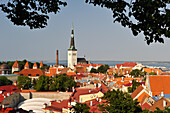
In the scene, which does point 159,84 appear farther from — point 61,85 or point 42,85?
point 42,85

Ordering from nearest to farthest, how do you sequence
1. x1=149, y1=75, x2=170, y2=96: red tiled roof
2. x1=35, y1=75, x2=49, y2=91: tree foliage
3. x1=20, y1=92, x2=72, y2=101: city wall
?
1. x1=149, y1=75, x2=170, y2=96: red tiled roof
2. x1=20, y1=92, x2=72, y2=101: city wall
3. x1=35, y1=75, x2=49, y2=91: tree foliage

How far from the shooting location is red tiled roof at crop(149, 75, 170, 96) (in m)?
23.5

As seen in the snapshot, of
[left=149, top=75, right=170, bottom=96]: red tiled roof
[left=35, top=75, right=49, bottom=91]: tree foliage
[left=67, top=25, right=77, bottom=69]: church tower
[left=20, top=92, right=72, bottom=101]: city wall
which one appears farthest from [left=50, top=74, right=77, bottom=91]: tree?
[left=67, top=25, right=77, bottom=69]: church tower

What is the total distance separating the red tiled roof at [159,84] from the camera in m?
23.5

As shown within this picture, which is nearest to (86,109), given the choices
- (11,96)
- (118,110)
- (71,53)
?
(118,110)

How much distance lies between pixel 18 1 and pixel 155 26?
3840 millimetres

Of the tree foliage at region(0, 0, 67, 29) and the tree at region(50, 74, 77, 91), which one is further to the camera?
the tree at region(50, 74, 77, 91)

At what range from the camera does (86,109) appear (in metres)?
9.83

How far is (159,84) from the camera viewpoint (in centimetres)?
2416

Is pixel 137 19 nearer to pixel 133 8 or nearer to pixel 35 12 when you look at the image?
pixel 133 8

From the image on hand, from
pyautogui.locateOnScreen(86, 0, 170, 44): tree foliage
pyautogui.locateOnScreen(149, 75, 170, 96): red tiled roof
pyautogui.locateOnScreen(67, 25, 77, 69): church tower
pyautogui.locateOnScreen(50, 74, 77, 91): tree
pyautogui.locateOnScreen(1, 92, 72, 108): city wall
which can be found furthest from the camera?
pyautogui.locateOnScreen(67, 25, 77, 69): church tower

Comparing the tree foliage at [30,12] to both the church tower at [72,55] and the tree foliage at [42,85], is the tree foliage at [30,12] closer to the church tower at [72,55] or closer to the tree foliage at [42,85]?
the tree foliage at [42,85]

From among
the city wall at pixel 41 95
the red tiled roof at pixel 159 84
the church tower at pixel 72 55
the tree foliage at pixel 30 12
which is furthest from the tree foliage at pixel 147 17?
the church tower at pixel 72 55

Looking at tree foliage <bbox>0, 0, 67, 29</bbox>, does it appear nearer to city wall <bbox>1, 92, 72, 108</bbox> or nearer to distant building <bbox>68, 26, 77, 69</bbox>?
city wall <bbox>1, 92, 72, 108</bbox>
